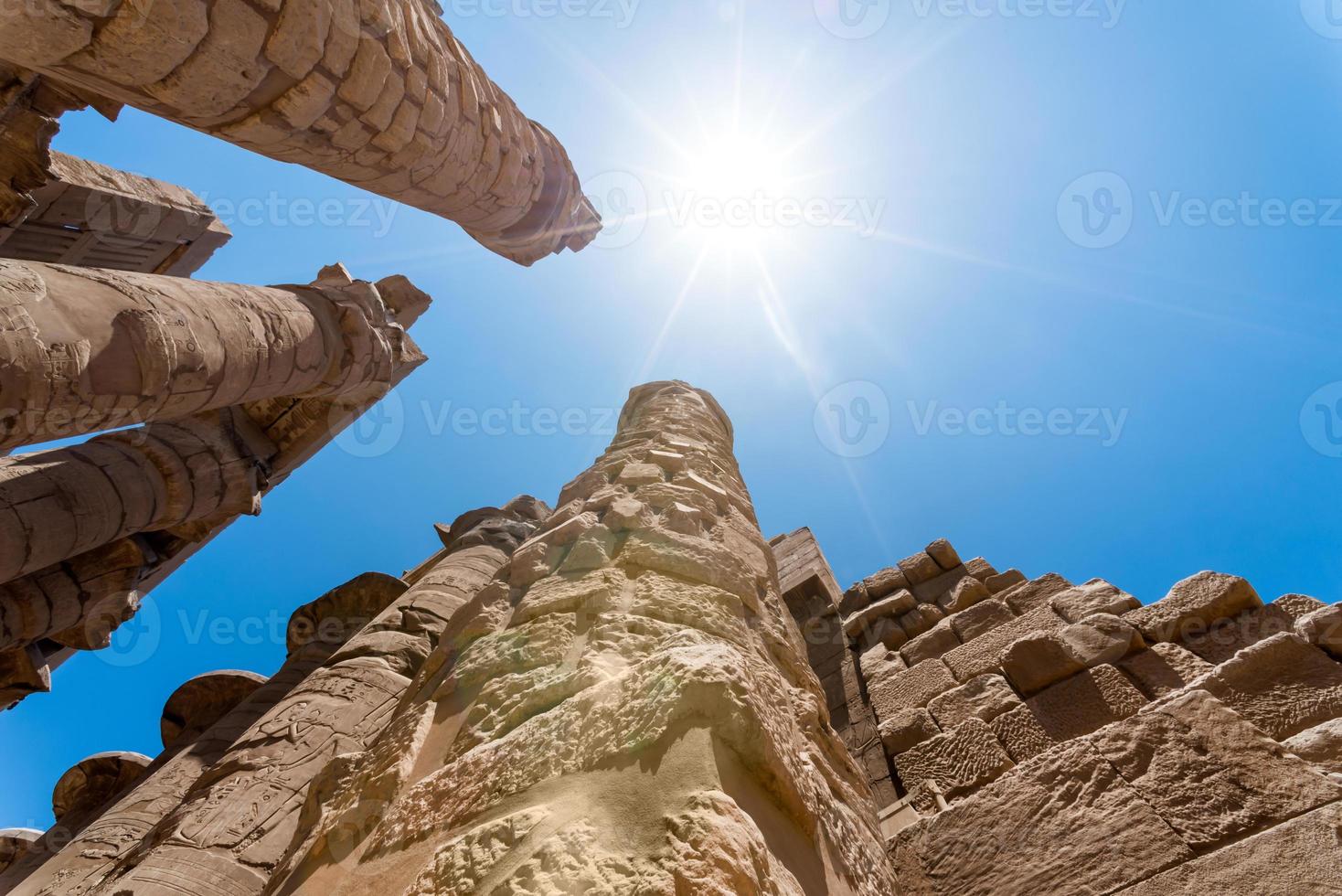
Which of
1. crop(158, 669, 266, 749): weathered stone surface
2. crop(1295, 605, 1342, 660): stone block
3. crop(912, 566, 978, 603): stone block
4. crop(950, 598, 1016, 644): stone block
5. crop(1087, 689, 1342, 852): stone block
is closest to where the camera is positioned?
crop(1087, 689, 1342, 852): stone block

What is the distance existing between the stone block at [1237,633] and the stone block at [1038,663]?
587 millimetres

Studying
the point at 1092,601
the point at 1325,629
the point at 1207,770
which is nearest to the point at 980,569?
the point at 1092,601

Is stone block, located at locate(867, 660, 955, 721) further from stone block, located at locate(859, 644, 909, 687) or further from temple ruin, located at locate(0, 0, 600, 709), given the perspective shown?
temple ruin, located at locate(0, 0, 600, 709)

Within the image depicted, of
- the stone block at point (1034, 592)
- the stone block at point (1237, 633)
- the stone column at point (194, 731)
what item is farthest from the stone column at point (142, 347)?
the stone block at point (1237, 633)

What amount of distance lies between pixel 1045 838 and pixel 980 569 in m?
4.32

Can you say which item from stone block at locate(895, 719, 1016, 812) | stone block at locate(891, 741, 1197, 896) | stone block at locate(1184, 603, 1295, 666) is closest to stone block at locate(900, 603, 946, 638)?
stone block at locate(895, 719, 1016, 812)

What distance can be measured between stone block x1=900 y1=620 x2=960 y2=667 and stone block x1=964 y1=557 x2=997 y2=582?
111 centimetres

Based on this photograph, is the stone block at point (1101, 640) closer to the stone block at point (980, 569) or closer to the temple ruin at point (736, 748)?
the temple ruin at point (736, 748)

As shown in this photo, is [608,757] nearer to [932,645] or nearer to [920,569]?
[932,645]

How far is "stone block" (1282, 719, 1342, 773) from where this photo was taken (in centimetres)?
254

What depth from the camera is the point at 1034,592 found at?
5328 mm

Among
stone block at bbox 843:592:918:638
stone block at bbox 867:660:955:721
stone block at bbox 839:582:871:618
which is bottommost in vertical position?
stone block at bbox 867:660:955:721

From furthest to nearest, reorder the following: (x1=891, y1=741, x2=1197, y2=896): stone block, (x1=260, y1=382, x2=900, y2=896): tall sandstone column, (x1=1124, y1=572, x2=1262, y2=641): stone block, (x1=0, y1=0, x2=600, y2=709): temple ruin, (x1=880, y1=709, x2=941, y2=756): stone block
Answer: (x1=880, y1=709, x2=941, y2=756): stone block, (x1=1124, y1=572, x2=1262, y2=641): stone block, (x1=0, y1=0, x2=600, y2=709): temple ruin, (x1=891, y1=741, x2=1197, y2=896): stone block, (x1=260, y1=382, x2=900, y2=896): tall sandstone column

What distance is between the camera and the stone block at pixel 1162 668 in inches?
145
